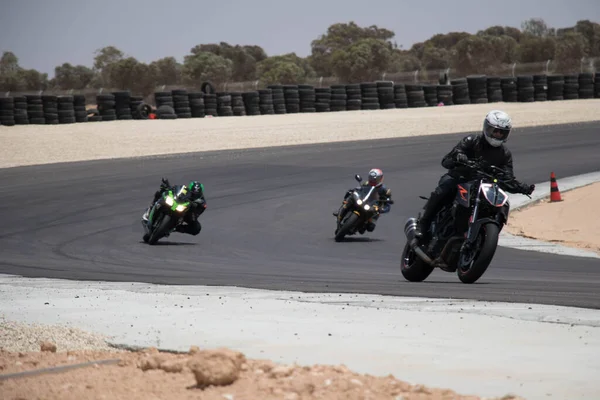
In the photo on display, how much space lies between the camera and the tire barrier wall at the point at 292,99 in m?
39.0

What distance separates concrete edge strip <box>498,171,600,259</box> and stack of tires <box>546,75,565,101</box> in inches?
994

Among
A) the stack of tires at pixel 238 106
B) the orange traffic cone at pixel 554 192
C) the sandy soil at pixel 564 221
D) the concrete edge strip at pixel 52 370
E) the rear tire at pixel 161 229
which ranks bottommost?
the sandy soil at pixel 564 221

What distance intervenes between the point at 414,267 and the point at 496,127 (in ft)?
5.62

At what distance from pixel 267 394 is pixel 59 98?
35.9 metres

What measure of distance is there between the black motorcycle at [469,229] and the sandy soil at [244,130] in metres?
18.7

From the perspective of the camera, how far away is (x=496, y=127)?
9.66 m

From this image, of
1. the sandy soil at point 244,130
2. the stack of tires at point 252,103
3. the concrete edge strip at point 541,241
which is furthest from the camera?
the stack of tires at point 252,103

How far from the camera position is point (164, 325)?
22.0ft

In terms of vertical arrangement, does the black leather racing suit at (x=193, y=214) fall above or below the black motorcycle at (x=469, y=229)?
below

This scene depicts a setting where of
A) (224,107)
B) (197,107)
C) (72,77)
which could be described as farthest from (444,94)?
(72,77)

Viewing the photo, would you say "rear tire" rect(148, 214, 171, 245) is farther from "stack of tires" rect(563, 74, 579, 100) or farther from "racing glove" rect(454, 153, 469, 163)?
"stack of tires" rect(563, 74, 579, 100)

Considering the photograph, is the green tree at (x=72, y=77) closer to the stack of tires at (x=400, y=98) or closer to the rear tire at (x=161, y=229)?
the stack of tires at (x=400, y=98)

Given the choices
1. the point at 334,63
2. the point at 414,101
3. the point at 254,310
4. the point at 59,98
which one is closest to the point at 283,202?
the point at 254,310

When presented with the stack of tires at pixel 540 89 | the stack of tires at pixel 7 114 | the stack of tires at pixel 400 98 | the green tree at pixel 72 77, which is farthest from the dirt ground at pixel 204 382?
the green tree at pixel 72 77
